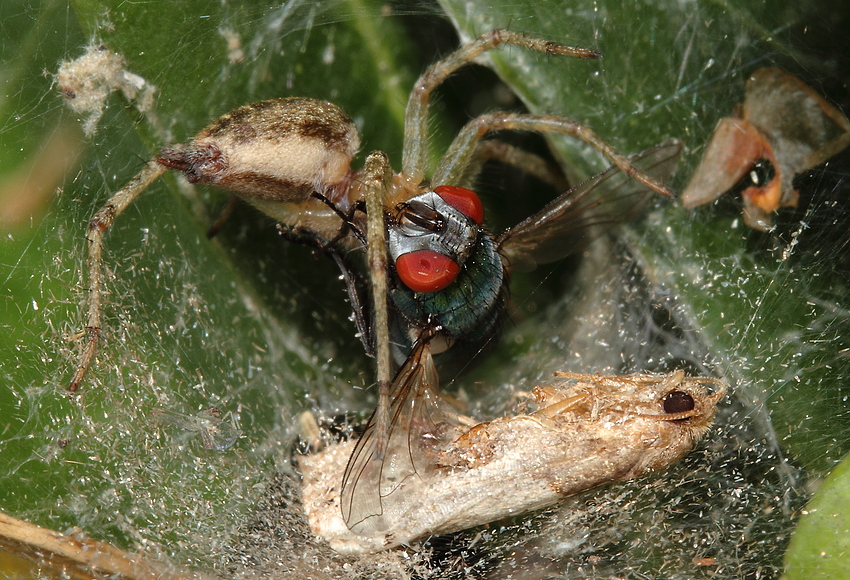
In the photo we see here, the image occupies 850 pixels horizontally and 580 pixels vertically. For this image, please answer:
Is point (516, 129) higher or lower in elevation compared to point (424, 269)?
higher

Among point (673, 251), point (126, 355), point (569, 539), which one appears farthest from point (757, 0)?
point (126, 355)

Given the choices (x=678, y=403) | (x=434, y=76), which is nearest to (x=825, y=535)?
(x=678, y=403)

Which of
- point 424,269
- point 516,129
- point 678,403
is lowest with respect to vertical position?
point 678,403

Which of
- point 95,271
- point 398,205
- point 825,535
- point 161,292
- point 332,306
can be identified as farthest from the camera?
point 332,306

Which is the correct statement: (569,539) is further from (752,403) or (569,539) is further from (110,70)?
(110,70)

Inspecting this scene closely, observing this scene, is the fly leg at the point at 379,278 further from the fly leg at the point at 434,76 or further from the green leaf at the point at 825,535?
the green leaf at the point at 825,535

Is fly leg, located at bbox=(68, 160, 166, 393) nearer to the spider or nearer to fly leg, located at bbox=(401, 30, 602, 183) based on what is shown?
the spider

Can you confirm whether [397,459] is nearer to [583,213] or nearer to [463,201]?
[463,201]
